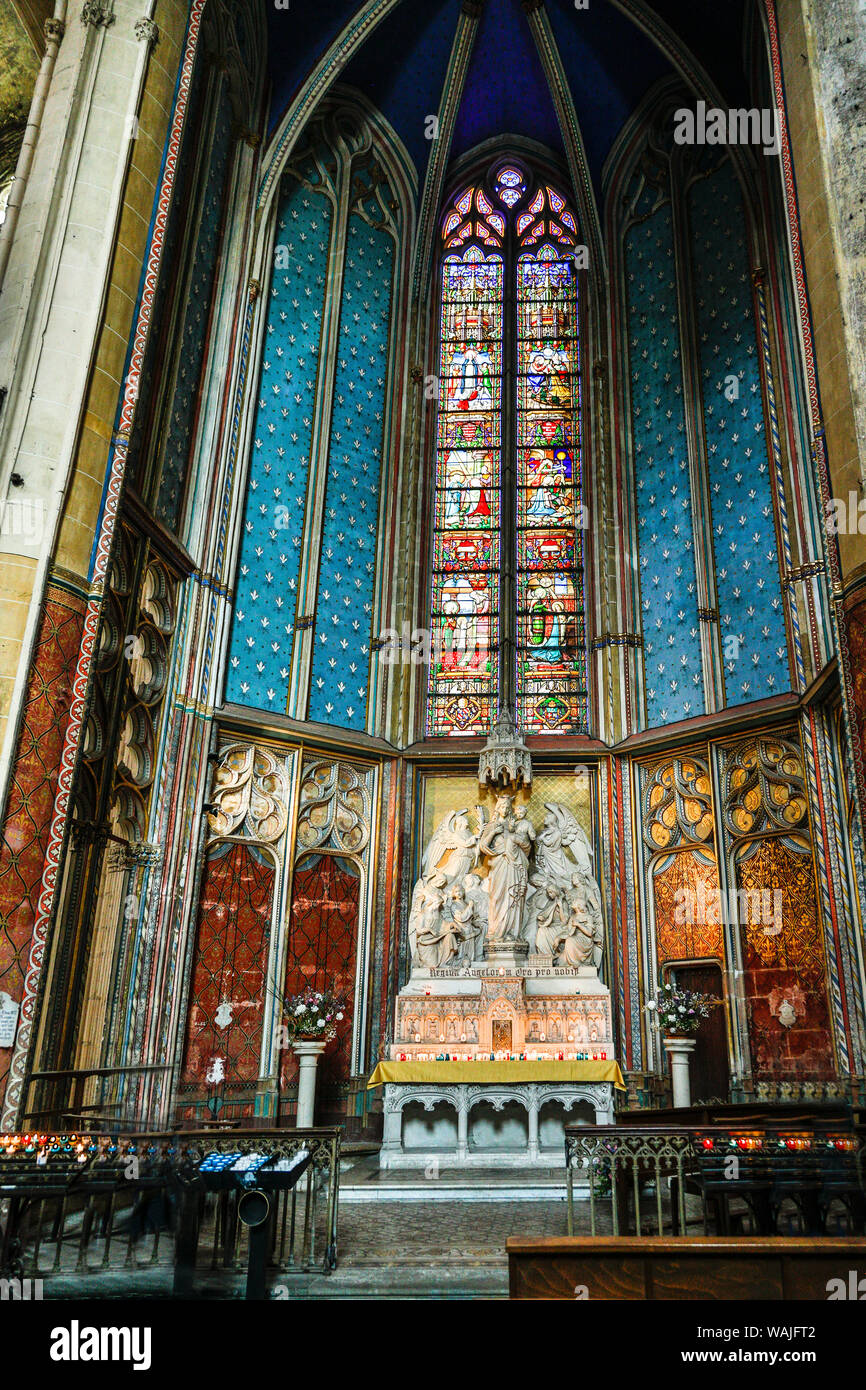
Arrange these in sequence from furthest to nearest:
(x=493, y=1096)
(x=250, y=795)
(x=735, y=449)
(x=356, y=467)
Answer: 1. (x=356, y=467)
2. (x=735, y=449)
3. (x=250, y=795)
4. (x=493, y=1096)

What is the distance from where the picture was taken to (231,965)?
12.9 meters

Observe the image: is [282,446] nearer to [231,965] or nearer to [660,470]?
[660,470]

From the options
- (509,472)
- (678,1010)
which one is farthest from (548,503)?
(678,1010)

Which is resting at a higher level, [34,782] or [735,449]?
[735,449]

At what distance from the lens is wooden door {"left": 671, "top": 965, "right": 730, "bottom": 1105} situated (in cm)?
1285

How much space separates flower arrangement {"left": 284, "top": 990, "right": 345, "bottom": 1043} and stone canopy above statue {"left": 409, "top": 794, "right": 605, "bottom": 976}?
1202 mm

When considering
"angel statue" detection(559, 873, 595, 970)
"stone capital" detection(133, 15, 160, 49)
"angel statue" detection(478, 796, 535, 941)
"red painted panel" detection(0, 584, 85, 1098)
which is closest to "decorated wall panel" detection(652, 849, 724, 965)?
"angel statue" detection(559, 873, 595, 970)

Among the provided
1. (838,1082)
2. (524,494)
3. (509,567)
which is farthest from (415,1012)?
(524,494)

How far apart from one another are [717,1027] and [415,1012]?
385 cm

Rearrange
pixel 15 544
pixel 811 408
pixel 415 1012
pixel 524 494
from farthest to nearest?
1. pixel 524 494
2. pixel 415 1012
3. pixel 811 408
4. pixel 15 544

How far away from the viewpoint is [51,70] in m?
10.5

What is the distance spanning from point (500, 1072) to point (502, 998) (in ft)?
6.09

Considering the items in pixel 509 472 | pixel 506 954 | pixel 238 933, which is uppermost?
pixel 509 472
